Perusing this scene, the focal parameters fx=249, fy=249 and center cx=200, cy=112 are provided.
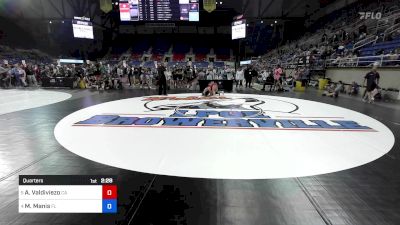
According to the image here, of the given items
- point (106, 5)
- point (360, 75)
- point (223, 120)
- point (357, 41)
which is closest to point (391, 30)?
point (357, 41)

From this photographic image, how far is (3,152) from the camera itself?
3.90m

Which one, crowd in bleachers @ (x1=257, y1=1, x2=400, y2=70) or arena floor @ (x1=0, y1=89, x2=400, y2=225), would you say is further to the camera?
crowd in bleachers @ (x1=257, y1=1, x2=400, y2=70)

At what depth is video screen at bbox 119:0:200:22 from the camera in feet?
55.3

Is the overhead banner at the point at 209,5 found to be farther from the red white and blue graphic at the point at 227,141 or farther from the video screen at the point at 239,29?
the red white and blue graphic at the point at 227,141

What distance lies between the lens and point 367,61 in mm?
12297

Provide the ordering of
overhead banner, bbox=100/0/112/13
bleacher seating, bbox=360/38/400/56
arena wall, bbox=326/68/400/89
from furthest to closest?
overhead banner, bbox=100/0/112/13 < bleacher seating, bbox=360/38/400/56 < arena wall, bbox=326/68/400/89

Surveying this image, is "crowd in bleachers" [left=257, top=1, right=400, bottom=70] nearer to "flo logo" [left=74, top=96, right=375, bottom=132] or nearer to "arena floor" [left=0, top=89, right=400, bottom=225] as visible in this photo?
"flo logo" [left=74, top=96, right=375, bottom=132]

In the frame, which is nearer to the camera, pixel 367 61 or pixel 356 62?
pixel 367 61

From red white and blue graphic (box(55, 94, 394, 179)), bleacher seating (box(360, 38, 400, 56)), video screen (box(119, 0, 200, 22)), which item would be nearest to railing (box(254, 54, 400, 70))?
bleacher seating (box(360, 38, 400, 56))
